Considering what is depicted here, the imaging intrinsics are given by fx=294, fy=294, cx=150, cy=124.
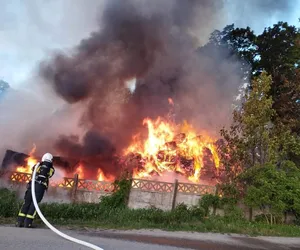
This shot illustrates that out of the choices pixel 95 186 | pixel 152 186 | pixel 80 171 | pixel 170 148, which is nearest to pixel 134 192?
pixel 152 186

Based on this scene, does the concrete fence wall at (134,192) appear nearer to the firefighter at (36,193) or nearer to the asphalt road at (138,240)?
the asphalt road at (138,240)

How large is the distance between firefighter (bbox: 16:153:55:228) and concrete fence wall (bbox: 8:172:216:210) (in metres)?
3.72

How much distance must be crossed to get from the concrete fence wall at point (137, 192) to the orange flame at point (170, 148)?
3.00 meters

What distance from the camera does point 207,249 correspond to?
588 cm

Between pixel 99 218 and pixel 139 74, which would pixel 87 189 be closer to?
pixel 99 218

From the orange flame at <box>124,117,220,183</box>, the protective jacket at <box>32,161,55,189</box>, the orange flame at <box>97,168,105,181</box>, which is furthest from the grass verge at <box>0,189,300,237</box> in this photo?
the orange flame at <box>97,168,105,181</box>

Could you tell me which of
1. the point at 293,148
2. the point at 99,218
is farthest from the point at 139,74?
the point at 99,218

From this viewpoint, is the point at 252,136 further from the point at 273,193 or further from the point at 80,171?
the point at 80,171

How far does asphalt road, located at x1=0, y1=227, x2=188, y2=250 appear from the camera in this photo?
4777 mm

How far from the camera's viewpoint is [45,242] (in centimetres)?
505

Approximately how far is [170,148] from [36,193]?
30.2 ft

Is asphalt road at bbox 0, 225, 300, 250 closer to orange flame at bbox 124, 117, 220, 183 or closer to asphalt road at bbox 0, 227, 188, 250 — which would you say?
asphalt road at bbox 0, 227, 188, 250

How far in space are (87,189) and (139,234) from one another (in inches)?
171

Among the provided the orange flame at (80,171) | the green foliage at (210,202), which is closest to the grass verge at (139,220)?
the green foliage at (210,202)
